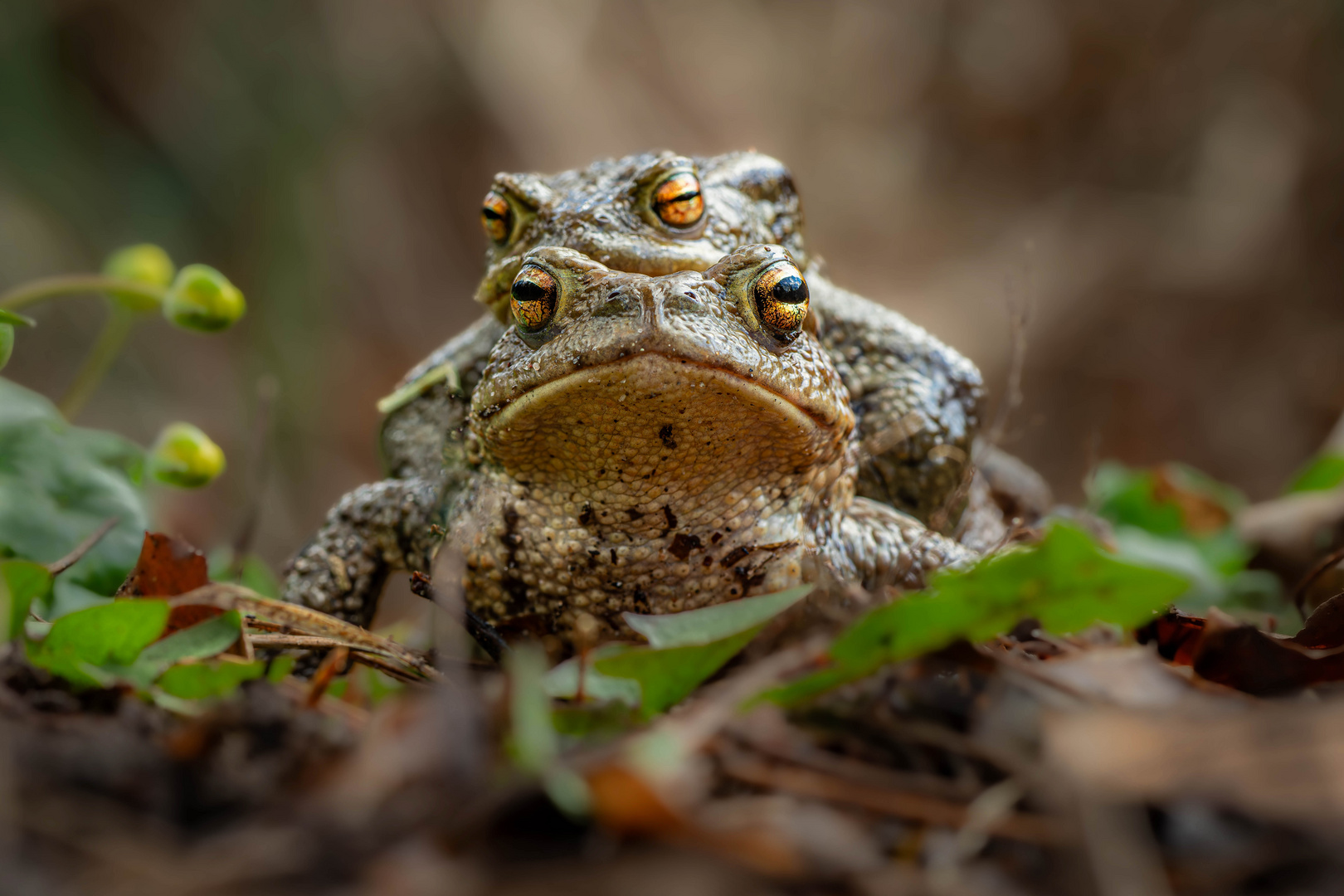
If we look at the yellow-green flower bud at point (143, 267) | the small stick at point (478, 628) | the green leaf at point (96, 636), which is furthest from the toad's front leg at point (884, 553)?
the yellow-green flower bud at point (143, 267)

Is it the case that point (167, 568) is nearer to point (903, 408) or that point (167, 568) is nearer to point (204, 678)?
point (204, 678)

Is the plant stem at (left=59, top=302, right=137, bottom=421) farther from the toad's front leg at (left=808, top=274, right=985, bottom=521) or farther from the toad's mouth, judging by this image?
the toad's front leg at (left=808, top=274, right=985, bottom=521)

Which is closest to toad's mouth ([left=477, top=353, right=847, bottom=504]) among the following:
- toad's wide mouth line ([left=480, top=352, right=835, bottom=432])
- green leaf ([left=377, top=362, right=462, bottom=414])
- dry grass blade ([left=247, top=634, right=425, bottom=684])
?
toad's wide mouth line ([left=480, top=352, right=835, bottom=432])

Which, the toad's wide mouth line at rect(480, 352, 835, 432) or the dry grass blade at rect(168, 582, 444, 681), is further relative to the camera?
the toad's wide mouth line at rect(480, 352, 835, 432)

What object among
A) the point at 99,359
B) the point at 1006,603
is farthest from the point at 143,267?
the point at 1006,603

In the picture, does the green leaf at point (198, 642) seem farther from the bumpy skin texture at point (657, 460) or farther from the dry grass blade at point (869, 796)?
the dry grass blade at point (869, 796)

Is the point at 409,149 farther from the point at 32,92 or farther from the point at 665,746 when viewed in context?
the point at 665,746
